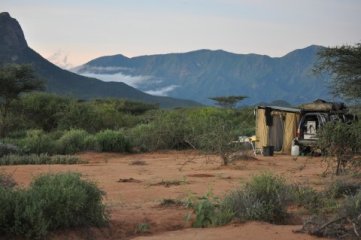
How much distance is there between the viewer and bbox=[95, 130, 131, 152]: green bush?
24.6m

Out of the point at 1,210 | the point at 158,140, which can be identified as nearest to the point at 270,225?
the point at 1,210

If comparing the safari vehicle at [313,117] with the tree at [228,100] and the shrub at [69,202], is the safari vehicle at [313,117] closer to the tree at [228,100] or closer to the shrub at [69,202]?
the shrub at [69,202]

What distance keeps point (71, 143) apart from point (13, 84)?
10172 mm

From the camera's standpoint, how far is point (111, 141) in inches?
971

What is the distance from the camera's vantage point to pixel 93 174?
15484 millimetres

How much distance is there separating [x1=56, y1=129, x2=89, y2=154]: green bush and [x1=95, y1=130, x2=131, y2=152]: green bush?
0.70 meters

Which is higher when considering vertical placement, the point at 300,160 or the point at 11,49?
the point at 11,49

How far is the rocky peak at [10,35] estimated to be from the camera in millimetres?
91875

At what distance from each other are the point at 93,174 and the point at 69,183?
7089mm

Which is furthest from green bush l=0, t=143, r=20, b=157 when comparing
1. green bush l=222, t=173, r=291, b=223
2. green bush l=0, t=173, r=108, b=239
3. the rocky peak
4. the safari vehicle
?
the rocky peak

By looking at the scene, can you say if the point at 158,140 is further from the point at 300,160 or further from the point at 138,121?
the point at 138,121

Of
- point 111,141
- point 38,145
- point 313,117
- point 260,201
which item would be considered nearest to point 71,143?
point 111,141

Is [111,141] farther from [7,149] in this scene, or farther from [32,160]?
[32,160]

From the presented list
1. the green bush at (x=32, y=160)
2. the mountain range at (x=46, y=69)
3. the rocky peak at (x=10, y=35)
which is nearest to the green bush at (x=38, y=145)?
the green bush at (x=32, y=160)
